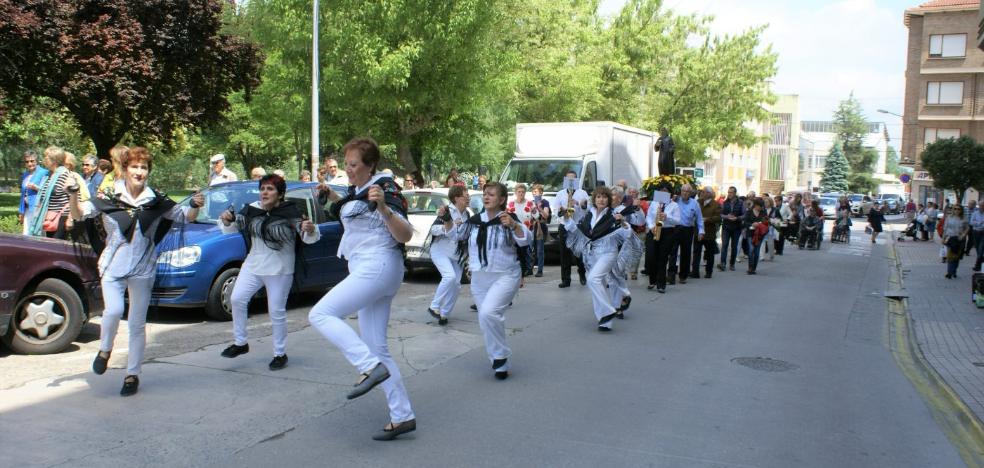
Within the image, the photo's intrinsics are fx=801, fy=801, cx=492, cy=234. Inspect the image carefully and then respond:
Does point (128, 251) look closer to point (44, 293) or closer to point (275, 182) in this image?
point (275, 182)

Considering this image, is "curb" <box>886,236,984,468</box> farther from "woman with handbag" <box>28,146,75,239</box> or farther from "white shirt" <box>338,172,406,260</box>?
"woman with handbag" <box>28,146,75,239</box>

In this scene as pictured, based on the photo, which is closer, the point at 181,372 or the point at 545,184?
the point at 181,372

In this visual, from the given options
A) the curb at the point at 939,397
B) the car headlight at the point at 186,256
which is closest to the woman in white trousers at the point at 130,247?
the car headlight at the point at 186,256

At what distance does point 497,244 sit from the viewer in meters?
6.73

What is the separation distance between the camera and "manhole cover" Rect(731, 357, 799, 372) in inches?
296

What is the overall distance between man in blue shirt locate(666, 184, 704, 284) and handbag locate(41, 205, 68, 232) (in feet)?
30.7

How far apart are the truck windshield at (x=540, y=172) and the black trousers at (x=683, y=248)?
3813 mm

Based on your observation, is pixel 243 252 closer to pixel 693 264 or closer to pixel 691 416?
pixel 691 416

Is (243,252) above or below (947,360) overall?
above

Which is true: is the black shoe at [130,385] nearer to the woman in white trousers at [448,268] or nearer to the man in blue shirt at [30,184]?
the woman in white trousers at [448,268]

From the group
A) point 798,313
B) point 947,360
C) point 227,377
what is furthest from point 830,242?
point 227,377

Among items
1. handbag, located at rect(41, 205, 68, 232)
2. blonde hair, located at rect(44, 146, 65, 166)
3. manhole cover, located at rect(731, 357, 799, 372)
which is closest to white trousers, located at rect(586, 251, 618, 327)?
manhole cover, located at rect(731, 357, 799, 372)

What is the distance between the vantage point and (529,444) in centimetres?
498

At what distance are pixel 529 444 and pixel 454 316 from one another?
484 cm
